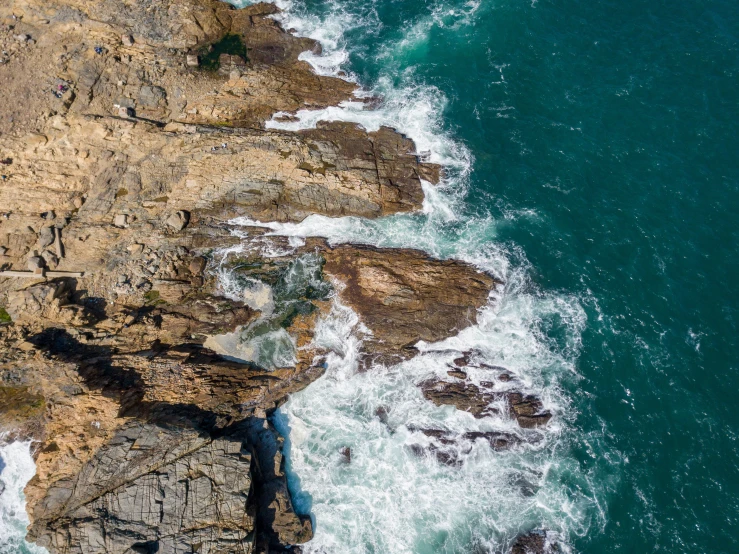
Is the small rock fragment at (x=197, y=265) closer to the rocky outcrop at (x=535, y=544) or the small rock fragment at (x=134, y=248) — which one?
the small rock fragment at (x=134, y=248)

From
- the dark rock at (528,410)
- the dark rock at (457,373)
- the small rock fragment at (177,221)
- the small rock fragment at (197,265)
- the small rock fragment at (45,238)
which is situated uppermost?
the small rock fragment at (177,221)

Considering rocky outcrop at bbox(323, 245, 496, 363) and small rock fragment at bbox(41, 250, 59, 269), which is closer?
small rock fragment at bbox(41, 250, 59, 269)

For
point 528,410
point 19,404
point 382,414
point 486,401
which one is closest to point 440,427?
point 486,401

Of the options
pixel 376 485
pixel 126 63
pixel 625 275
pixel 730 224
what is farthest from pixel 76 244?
pixel 730 224

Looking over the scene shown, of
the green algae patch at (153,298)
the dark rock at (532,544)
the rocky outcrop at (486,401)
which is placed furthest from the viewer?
the green algae patch at (153,298)

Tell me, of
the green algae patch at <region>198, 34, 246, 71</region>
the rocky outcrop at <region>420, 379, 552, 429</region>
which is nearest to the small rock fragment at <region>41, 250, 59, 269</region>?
the green algae patch at <region>198, 34, 246, 71</region>

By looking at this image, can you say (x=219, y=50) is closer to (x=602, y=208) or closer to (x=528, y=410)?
(x=602, y=208)

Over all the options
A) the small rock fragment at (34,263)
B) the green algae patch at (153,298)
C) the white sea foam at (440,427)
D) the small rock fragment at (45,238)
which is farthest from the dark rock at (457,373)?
the small rock fragment at (45,238)

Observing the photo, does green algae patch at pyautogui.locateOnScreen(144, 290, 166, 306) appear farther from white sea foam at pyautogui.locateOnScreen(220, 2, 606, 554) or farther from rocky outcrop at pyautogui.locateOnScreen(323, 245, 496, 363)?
rocky outcrop at pyautogui.locateOnScreen(323, 245, 496, 363)
